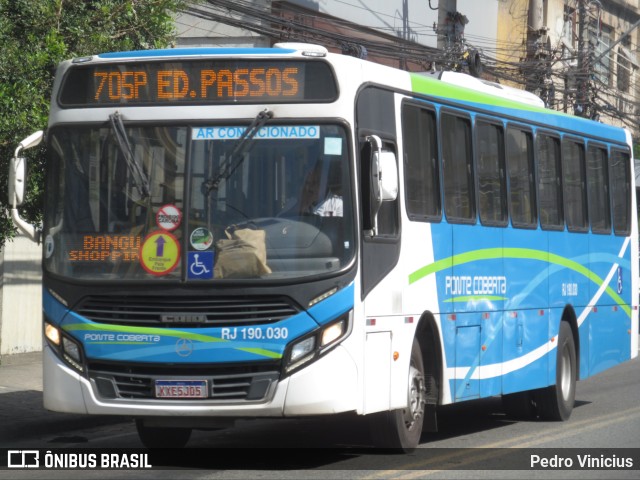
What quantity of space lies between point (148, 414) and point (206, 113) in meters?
2.29

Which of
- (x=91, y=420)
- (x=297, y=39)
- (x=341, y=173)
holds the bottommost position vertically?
(x=91, y=420)

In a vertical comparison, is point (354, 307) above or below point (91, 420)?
above

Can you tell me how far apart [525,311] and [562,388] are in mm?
1515

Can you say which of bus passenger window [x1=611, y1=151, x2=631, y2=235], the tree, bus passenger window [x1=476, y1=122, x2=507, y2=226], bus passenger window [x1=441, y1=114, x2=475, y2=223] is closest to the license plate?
bus passenger window [x1=441, y1=114, x2=475, y2=223]

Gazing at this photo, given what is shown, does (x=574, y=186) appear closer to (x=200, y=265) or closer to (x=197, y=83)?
(x=197, y=83)

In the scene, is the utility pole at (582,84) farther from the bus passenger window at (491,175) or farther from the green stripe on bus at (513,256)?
the bus passenger window at (491,175)

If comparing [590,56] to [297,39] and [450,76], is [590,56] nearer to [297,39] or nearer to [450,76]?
[297,39]

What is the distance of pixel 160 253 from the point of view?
9648mm

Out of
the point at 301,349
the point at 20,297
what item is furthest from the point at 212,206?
the point at 20,297

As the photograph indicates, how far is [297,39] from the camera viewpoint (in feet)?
78.1

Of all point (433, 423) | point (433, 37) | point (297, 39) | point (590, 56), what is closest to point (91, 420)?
point (433, 423)

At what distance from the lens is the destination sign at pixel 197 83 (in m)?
9.78

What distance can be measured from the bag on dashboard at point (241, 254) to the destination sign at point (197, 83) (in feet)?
3.44

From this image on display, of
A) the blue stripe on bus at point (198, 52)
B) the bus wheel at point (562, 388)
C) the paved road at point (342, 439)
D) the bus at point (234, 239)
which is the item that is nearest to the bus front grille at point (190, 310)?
the bus at point (234, 239)
